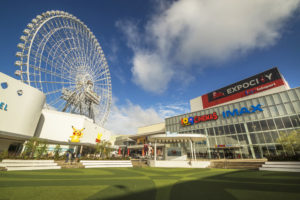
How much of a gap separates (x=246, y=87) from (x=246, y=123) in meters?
17.2

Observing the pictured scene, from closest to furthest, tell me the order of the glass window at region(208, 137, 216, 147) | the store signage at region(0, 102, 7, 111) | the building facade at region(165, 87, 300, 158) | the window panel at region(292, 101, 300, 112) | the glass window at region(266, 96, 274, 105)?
the store signage at region(0, 102, 7, 111), the window panel at region(292, 101, 300, 112), the building facade at region(165, 87, 300, 158), the glass window at region(266, 96, 274, 105), the glass window at region(208, 137, 216, 147)

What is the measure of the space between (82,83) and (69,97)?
507 cm

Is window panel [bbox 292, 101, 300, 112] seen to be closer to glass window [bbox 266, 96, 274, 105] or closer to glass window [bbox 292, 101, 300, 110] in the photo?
glass window [bbox 292, 101, 300, 110]

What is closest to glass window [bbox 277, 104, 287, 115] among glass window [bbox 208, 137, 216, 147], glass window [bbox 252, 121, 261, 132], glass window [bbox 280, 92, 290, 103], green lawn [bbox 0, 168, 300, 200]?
glass window [bbox 280, 92, 290, 103]

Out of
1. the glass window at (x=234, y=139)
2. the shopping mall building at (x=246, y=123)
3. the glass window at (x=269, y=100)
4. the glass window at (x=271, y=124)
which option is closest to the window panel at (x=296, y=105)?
the shopping mall building at (x=246, y=123)

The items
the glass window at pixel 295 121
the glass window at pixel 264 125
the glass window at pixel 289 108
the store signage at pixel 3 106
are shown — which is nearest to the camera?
Result: the store signage at pixel 3 106

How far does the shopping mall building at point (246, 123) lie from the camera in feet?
82.7

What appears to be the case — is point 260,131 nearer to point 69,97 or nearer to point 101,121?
point 101,121

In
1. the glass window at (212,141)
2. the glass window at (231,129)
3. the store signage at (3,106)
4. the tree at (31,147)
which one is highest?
the store signage at (3,106)

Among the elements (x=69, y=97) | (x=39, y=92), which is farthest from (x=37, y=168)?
(x=69, y=97)

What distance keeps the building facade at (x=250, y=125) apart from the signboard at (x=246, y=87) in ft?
36.8

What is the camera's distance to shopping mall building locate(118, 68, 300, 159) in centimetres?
2522

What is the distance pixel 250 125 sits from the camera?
95.8 feet

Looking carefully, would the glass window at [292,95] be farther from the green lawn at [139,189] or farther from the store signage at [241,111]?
the green lawn at [139,189]
